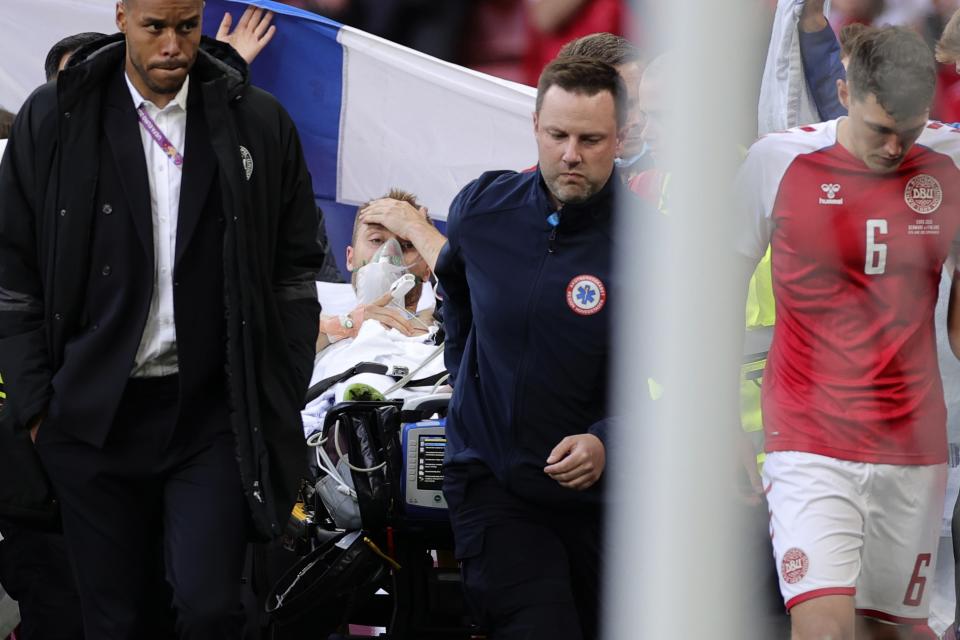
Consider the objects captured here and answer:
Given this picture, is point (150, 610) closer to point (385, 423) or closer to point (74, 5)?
point (385, 423)

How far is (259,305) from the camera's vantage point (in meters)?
3.25

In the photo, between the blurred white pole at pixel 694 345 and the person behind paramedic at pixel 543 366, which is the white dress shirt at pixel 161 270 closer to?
the person behind paramedic at pixel 543 366

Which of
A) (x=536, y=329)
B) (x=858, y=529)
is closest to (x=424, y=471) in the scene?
(x=536, y=329)

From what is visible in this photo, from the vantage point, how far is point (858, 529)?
133 inches

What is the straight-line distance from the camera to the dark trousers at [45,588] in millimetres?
4109

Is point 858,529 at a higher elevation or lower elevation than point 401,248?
lower

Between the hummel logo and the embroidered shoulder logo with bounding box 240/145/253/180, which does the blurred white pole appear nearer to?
the embroidered shoulder logo with bounding box 240/145/253/180

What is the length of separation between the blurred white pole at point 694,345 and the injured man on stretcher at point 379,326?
355 centimetres

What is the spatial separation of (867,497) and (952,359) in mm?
471

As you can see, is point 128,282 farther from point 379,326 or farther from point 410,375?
point 379,326

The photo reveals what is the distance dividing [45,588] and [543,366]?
5.17ft

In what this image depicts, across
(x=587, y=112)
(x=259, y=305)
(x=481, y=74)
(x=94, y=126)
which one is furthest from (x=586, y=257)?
(x=481, y=74)

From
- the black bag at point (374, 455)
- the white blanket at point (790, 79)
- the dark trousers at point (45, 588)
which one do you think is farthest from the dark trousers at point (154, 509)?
the white blanket at point (790, 79)

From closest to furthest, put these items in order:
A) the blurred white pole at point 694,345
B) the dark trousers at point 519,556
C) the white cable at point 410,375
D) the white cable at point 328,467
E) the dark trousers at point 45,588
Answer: the blurred white pole at point 694,345, the dark trousers at point 519,556, the dark trousers at point 45,588, the white cable at point 328,467, the white cable at point 410,375
